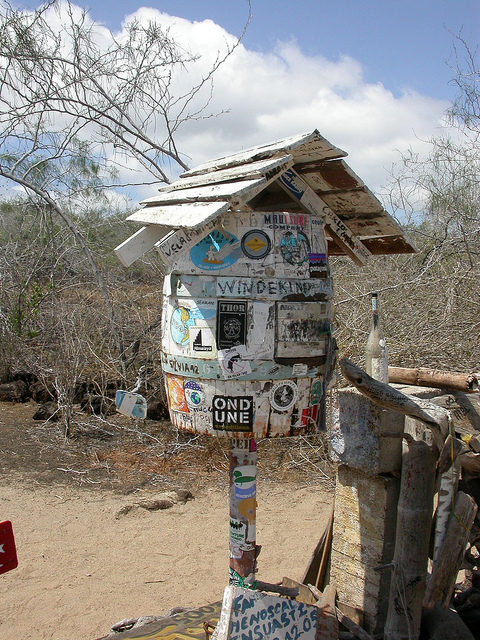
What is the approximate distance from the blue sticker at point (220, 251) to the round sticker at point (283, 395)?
0.50 m

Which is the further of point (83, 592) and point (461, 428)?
point (83, 592)

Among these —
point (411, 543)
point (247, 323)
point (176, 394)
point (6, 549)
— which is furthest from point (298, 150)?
point (6, 549)

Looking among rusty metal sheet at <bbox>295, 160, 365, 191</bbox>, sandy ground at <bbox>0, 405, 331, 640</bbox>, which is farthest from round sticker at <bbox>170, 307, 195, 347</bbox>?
sandy ground at <bbox>0, 405, 331, 640</bbox>

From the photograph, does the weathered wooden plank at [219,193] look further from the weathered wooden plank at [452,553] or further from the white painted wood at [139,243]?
the weathered wooden plank at [452,553]

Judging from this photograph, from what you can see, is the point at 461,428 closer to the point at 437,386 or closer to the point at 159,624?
the point at 437,386

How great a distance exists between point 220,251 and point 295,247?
30cm

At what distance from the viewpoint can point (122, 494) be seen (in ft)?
16.2

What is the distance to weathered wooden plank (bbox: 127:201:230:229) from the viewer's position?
1.89m

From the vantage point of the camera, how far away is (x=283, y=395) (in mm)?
2178

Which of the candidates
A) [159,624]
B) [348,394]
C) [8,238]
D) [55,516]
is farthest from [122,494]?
[8,238]

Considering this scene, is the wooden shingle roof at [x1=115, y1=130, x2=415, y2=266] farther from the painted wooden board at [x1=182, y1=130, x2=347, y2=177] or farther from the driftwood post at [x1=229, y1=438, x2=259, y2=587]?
the driftwood post at [x1=229, y1=438, x2=259, y2=587]

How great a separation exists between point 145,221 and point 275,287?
555mm

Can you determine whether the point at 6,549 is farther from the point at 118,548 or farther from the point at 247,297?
the point at 118,548

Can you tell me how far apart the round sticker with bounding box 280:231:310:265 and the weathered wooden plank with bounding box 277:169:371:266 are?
234 mm
